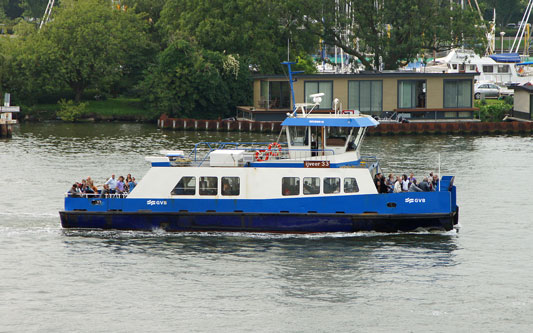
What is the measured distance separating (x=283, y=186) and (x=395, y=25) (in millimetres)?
52348

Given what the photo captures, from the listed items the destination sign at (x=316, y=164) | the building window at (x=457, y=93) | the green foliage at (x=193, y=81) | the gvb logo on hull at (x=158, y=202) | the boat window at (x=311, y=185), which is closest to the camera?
the boat window at (x=311, y=185)

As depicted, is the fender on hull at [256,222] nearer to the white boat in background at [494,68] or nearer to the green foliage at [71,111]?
the green foliage at [71,111]

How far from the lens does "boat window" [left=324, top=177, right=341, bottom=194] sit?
36.7 meters

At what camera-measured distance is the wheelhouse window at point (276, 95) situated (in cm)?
8562

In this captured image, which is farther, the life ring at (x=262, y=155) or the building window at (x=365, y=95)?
the building window at (x=365, y=95)

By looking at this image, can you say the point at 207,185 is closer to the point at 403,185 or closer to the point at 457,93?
the point at 403,185

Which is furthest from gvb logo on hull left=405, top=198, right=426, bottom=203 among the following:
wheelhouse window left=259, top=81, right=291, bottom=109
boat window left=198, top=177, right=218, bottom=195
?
wheelhouse window left=259, top=81, right=291, bottom=109

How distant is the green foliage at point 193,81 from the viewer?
86.8 m

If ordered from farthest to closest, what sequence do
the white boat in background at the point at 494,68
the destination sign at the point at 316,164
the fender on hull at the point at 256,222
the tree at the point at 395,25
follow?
the white boat in background at the point at 494,68
the tree at the point at 395,25
the destination sign at the point at 316,164
the fender on hull at the point at 256,222

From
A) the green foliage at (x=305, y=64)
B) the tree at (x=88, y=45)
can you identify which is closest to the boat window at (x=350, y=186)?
the tree at (x=88, y=45)

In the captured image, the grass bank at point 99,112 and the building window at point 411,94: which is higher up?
the building window at point 411,94

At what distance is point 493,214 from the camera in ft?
140

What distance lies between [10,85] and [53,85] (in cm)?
584

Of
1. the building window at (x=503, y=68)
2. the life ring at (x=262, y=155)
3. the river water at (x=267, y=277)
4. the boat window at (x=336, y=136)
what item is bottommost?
the river water at (x=267, y=277)
